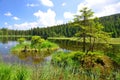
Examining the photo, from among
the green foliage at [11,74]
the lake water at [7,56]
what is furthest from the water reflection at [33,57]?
the green foliage at [11,74]

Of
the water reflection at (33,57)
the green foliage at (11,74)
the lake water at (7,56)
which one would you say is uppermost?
the green foliage at (11,74)

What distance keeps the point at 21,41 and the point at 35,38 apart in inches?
248

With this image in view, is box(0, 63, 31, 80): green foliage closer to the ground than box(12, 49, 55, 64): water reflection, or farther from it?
farther from it

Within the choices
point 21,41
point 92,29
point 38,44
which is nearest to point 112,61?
point 92,29

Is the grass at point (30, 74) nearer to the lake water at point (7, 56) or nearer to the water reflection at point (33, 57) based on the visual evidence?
the lake water at point (7, 56)

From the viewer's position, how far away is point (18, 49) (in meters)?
42.2

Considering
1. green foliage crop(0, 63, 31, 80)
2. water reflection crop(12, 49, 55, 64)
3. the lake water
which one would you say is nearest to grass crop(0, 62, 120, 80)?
green foliage crop(0, 63, 31, 80)

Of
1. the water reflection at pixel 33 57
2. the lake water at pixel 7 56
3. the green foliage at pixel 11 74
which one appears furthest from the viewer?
the water reflection at pixel 33 57

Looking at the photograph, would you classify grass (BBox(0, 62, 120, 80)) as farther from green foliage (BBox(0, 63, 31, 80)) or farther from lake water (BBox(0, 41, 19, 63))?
lake water (BBox(0, 41, 19, 63))

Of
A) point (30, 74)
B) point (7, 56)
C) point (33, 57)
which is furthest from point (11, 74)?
point (33, 57)

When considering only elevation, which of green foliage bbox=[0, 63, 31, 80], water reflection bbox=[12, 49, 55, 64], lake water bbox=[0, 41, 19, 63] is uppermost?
green foliage bbox=[0, 63, 31, 80]

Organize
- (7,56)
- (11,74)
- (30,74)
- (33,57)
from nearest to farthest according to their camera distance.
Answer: (11,74), (30,74), (7,56), (33,57)

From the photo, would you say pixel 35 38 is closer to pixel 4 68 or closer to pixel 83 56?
pixel 83 56

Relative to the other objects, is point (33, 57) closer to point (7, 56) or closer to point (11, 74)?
point (7, 56)
